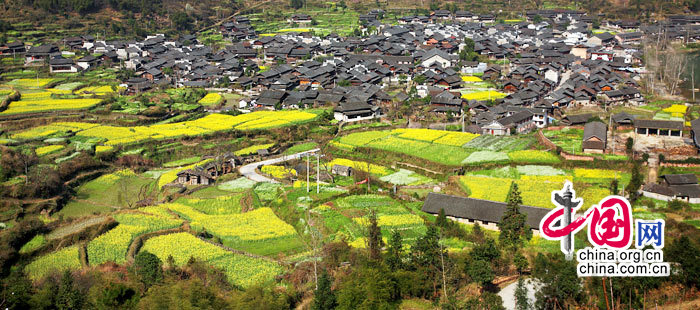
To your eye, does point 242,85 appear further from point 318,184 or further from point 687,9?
point 687,9

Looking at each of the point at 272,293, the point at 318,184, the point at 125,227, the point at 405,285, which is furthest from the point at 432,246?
the point at 125,227

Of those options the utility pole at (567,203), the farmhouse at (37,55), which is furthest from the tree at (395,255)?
the farmhouse at (37,55)

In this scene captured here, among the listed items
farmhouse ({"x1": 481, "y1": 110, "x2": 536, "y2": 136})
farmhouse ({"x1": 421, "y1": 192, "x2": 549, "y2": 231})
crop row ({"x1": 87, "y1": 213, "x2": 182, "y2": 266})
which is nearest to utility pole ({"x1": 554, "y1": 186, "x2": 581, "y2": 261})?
farmhouse ({"x1": 421, "y1": 192, "x2": 549, "y2": 231})

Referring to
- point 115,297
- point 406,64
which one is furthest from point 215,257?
point 406,64

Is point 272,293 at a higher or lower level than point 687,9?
lower

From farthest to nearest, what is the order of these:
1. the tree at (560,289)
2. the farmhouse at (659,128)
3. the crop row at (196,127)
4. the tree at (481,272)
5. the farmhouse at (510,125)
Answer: the crop row at (196,127) < the farmhouse at (510,125) < the farmhouse at (659,128) < the tree at (481,272) < the tree at (560,289)

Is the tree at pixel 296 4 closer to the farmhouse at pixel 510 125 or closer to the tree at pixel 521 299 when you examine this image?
the farmhouse at pixel 510 125
